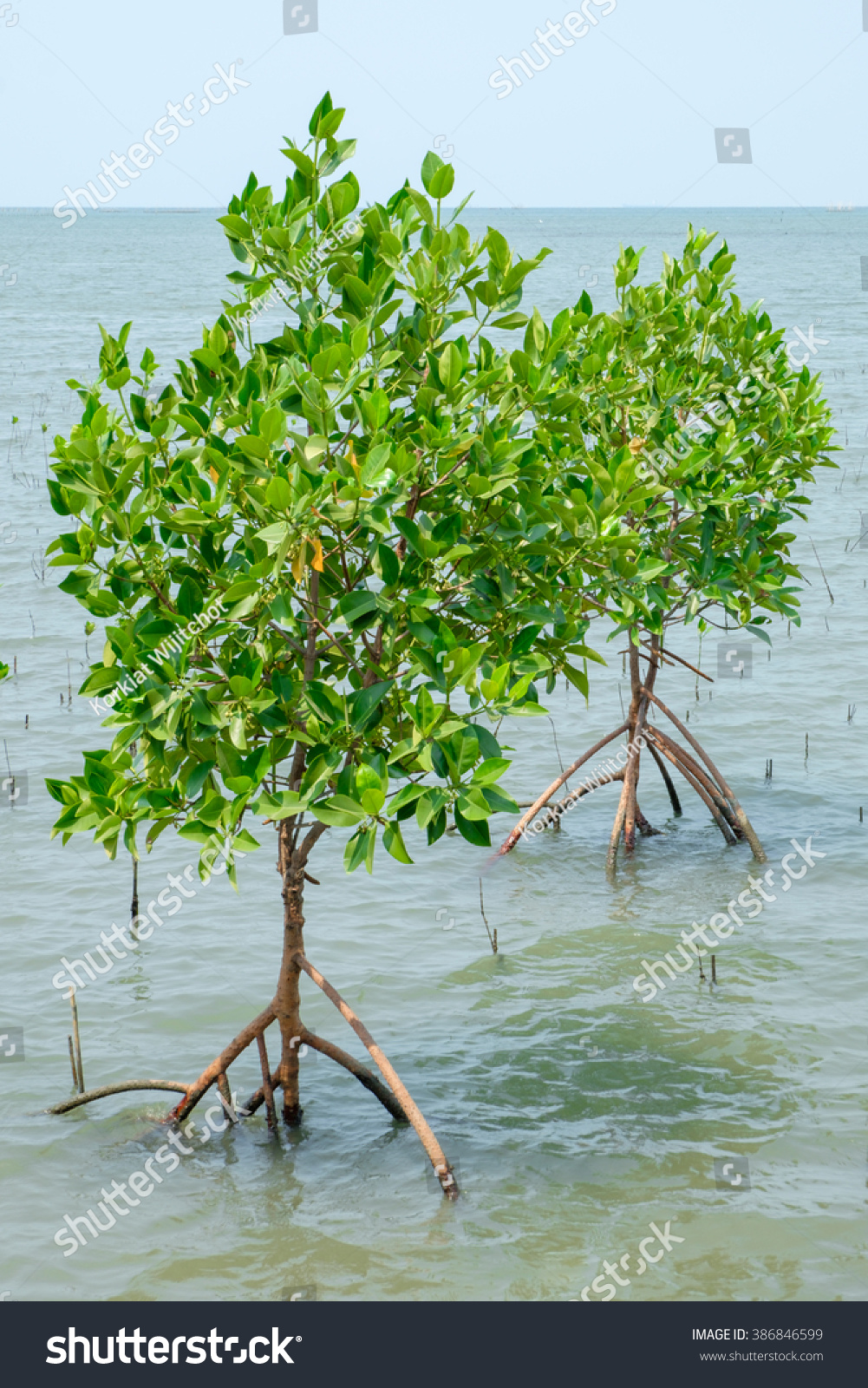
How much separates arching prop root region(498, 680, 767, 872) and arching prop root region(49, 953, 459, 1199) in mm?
3805

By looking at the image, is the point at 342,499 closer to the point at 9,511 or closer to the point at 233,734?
the point at 233,734

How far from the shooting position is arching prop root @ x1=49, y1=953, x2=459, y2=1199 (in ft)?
22.3

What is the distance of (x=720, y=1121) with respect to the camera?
24.4 feet

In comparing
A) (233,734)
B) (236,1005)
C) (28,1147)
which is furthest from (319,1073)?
(233,734)

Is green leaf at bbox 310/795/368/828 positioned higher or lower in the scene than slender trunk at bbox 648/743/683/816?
higher

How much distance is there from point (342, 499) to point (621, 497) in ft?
4.97

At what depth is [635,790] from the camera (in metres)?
11.1

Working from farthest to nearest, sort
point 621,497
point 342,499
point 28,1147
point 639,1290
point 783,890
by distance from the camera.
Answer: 1. point 783,890
2. point 28,1147
3. point 621,497
4. point 639,1290
5. point 342,499

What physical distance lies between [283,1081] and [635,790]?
4527mm

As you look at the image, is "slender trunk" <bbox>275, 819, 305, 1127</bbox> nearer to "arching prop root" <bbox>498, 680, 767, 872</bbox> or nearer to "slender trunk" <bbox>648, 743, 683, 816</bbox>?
"arching prop root" <bbox>498, 680, 767, 872</bbox>

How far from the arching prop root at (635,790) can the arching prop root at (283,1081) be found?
3805mm

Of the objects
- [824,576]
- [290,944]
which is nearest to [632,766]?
[290,944]

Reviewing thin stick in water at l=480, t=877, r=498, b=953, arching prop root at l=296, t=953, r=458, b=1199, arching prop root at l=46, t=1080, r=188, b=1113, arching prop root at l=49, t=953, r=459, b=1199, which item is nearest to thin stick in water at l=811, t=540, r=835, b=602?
thin stick in water at l=480, t=877, r=498, b=953
